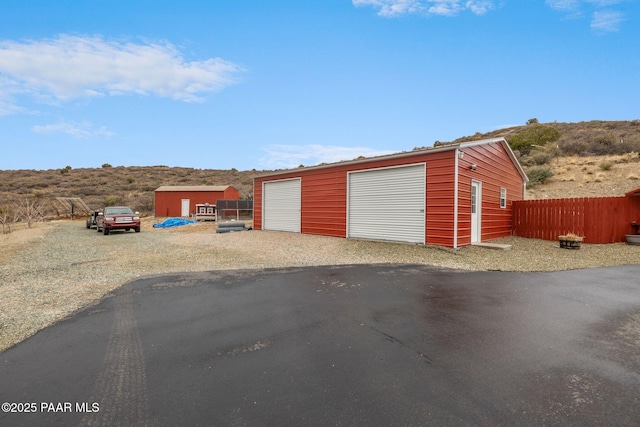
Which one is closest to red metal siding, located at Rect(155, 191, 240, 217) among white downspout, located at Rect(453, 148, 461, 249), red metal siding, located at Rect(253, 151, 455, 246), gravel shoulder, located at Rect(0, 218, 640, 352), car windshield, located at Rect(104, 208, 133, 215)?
car windshield, located at Rect(104, 208, 133, 215)

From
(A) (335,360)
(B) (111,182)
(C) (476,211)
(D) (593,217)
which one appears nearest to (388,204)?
(C) (476,211)

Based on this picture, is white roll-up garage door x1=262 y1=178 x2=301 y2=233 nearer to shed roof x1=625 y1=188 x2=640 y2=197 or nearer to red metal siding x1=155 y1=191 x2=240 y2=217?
shed roof x1=625 y1=188 x2=640 y2=197

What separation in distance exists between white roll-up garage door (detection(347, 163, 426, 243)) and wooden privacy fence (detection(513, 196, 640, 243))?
21.1 feet

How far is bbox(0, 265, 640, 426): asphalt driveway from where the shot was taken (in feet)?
6.86

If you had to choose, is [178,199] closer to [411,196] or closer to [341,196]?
[341,196]

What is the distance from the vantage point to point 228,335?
348cm

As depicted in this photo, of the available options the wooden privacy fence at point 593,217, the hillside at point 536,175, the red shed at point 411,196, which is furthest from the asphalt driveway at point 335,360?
the hillside at point 536,175

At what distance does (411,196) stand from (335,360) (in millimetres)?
8787

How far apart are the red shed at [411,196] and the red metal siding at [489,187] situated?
0.03 metres

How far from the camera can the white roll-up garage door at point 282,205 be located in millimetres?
15062

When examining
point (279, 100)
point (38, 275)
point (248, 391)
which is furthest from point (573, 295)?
point (279, 100)

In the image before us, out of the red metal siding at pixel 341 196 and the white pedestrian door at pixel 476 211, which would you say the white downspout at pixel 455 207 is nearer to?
the red metal siding at pixel 341 196

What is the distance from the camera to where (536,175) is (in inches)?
914

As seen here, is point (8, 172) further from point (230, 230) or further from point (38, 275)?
point (38, 275)
